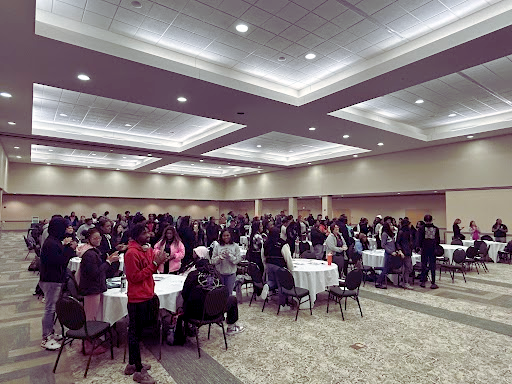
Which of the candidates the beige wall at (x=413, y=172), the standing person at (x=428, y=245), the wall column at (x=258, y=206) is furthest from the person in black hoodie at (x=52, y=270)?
the wall column at (x=258, y=206)

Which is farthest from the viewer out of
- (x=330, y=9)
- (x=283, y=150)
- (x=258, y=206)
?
(x=258, y=206)

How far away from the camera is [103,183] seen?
2375cm

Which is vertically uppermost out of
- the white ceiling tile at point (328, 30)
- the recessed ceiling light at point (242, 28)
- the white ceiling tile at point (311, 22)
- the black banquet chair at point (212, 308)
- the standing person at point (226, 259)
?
the white ceiling tile at point (328, 30)

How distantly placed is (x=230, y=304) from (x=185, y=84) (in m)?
5.21

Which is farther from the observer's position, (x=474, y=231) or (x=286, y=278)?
(x=474, y=231)

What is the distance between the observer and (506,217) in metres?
13.0

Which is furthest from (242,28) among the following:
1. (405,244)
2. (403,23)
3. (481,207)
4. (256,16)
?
(481,207)

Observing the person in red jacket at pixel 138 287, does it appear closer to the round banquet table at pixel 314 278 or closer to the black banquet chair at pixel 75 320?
the black banquet chair at pixel 75 320

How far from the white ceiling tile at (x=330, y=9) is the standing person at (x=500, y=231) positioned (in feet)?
37.9

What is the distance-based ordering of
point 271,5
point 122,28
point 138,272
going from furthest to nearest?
point 122,28 < point 271,5 < point 138,272

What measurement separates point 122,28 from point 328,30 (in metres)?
4.04

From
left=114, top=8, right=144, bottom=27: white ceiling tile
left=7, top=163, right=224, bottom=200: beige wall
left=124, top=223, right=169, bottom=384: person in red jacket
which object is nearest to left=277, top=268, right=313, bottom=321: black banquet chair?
left=124, top=223, right=169, bottom=384: person in red jacket

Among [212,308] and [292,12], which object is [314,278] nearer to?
[212,308]

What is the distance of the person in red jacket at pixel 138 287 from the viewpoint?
3.59 m
